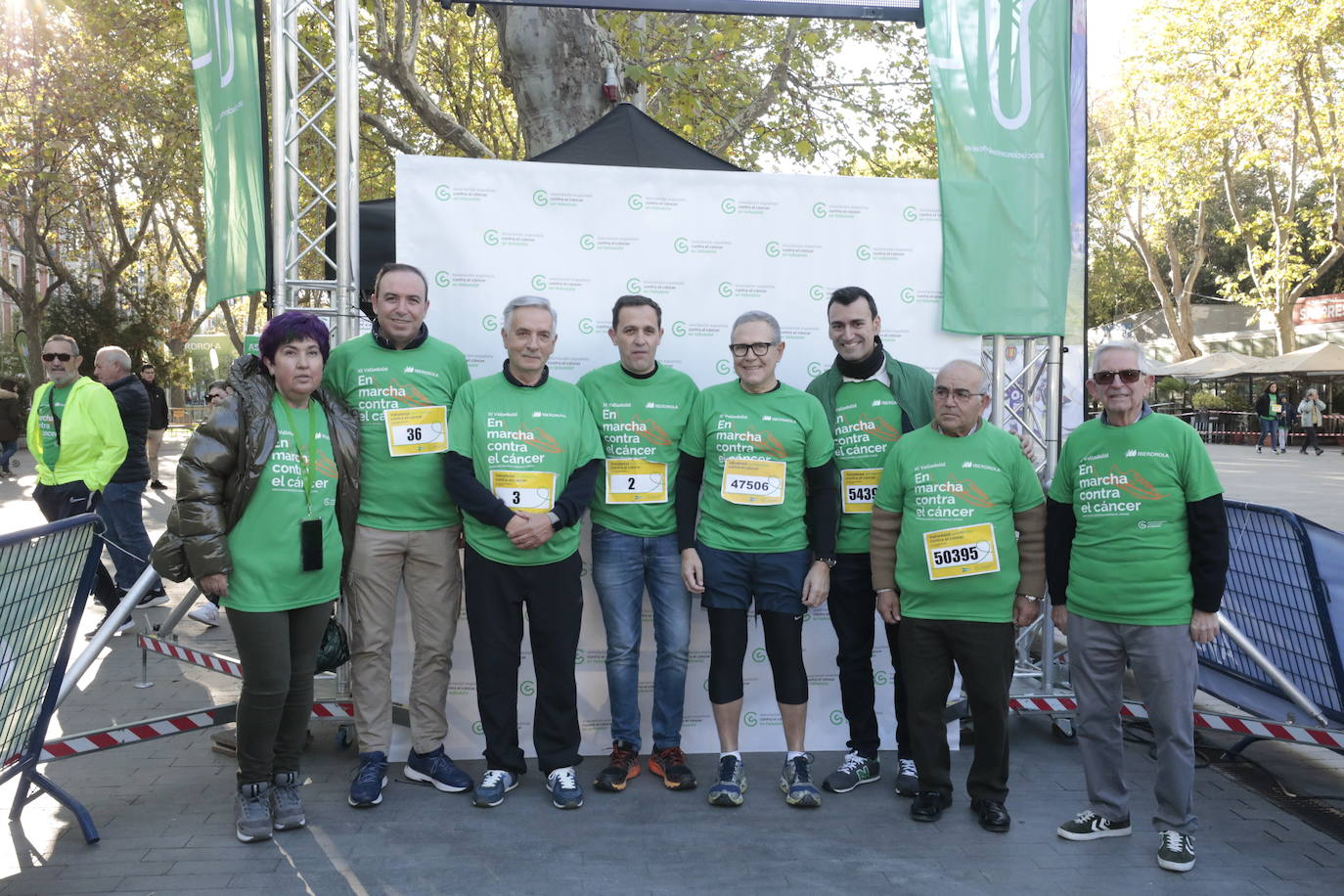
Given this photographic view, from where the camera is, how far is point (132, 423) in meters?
7.62

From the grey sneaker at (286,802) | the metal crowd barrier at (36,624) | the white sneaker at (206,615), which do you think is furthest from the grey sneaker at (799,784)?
the white sneaker at (206,615)

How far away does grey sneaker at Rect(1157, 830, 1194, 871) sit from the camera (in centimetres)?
354

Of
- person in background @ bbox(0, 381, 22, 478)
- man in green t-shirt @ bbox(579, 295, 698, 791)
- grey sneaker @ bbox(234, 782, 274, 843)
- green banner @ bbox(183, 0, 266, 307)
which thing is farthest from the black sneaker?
person in background @ bbox(0, 381, 22, 478)

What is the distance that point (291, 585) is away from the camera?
12.1ft

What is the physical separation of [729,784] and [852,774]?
0.56 m

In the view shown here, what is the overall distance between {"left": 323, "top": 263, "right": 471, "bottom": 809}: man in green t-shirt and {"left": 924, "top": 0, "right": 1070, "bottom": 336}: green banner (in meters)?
2.52

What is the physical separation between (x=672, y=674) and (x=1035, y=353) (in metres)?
2.57

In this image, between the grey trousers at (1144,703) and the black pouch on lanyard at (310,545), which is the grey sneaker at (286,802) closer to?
the black pouch on lanyard at (310,545)

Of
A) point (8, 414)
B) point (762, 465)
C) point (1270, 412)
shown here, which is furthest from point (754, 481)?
point (1270, 412)

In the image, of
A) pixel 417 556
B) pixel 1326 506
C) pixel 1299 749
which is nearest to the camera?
pixel 417 556

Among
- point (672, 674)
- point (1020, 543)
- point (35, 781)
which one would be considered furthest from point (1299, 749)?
point (35, 781)

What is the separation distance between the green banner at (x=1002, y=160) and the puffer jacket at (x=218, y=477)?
10.3 ft

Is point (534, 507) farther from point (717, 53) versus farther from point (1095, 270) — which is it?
point (1095, 270)

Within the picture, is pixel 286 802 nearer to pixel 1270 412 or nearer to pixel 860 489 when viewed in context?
pixel 860 489
